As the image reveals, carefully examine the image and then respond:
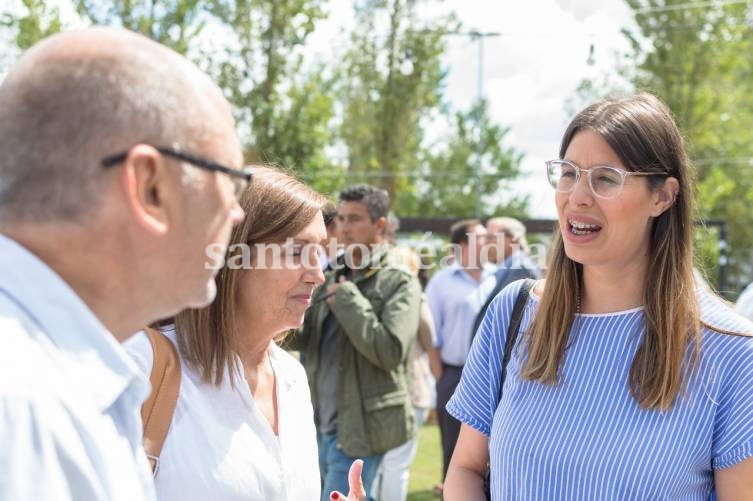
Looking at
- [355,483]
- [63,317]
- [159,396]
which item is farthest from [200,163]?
[355,483]

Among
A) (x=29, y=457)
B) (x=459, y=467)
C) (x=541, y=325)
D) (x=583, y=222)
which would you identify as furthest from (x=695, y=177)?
(x=29, y=457)

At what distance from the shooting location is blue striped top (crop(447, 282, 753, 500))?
201cm

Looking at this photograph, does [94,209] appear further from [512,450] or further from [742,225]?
[742,225]

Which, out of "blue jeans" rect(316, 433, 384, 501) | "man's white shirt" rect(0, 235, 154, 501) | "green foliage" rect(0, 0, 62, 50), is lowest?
"blue jeans" rect(316, 433, 384, 501)

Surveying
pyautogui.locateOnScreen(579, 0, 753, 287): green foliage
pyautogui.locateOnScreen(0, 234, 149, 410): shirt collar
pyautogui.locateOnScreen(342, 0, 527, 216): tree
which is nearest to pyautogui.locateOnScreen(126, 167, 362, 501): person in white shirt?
pyautogui.locateOnScreen(0, 234, 149, 410): shirt collar

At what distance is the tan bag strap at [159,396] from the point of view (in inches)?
77.7

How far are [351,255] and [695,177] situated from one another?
294 cm

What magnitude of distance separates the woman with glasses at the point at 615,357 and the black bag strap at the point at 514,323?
0.01m

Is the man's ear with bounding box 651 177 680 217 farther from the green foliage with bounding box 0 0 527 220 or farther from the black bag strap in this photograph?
the green foliage with bounding box 0 0 527 220

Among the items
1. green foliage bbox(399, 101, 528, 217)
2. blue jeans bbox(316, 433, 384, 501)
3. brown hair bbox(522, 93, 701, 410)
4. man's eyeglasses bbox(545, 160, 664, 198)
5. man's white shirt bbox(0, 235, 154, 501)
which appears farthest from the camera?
green foliage bbox(399, 101, 528, 217)

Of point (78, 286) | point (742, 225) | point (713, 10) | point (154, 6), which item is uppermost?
point (713, 10)

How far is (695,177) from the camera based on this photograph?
2.43 m

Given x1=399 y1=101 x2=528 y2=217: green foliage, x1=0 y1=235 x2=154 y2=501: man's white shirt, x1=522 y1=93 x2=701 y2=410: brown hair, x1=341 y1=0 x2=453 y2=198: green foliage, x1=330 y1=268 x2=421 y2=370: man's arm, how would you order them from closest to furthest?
x1=0 y1=235 x2=154 y2=501: man's white shirt → x1=522 y1=93 x2=701 y2=410: brown hair → x1=330 y1=268 x2=421 y2=370: man's arm → x1=341 y1=0 x2=453 y2=198: green foliage → x1=399 y1=101 x2=528 y2=217: green foliage

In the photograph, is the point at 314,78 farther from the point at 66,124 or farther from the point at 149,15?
the point at 66,124
